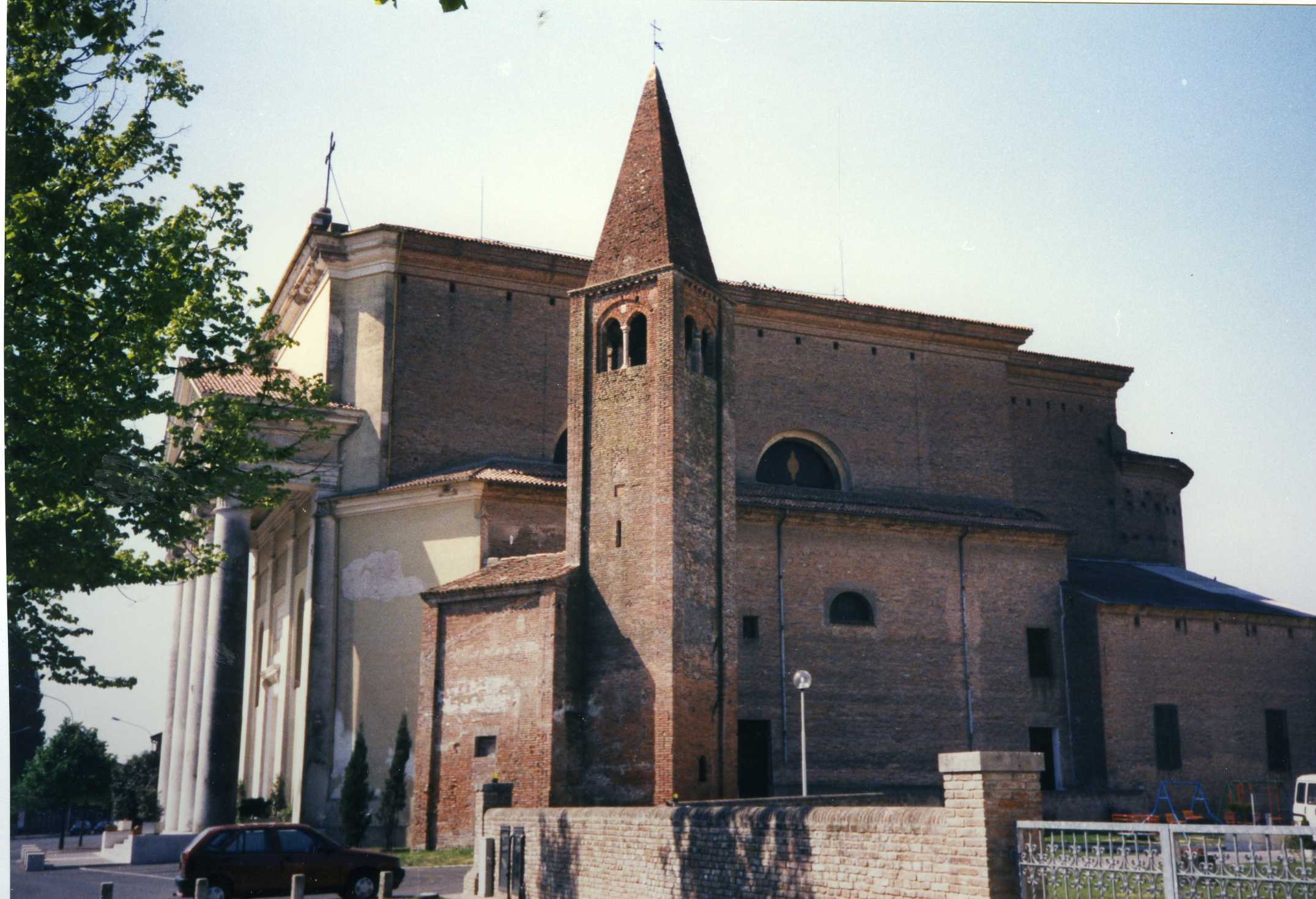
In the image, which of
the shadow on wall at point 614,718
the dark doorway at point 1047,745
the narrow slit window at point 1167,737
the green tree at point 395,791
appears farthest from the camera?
the narrow slit window at point 1167,737

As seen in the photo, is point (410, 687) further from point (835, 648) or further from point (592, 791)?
point (835, 648)

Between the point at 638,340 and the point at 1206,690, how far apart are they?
15.2m

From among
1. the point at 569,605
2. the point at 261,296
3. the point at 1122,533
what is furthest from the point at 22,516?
the point at 1122,533

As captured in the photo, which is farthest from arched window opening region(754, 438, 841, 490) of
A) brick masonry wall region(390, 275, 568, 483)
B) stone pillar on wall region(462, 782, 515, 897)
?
stone pillar on wall region(462, 782, 515, 897)

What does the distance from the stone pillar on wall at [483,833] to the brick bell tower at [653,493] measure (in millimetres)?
1310

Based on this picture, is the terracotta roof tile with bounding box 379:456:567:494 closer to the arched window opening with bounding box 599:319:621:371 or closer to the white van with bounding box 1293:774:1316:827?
the arched window opening with bounding box 599:319:621:371

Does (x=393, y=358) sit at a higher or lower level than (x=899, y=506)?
higher

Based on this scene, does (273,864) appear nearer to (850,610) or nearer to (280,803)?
(280,803)

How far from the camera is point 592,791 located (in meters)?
18.5

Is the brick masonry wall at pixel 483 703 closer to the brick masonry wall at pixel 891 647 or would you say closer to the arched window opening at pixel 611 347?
the arched window opening at pixel 611 347

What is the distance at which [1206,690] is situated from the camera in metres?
27.3

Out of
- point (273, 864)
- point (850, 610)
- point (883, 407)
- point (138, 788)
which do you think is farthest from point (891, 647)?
point (138, 788)

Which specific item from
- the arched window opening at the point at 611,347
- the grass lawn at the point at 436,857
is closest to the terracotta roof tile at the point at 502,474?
the arched window opening at the point at 611,347

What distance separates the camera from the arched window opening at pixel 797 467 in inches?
1100
